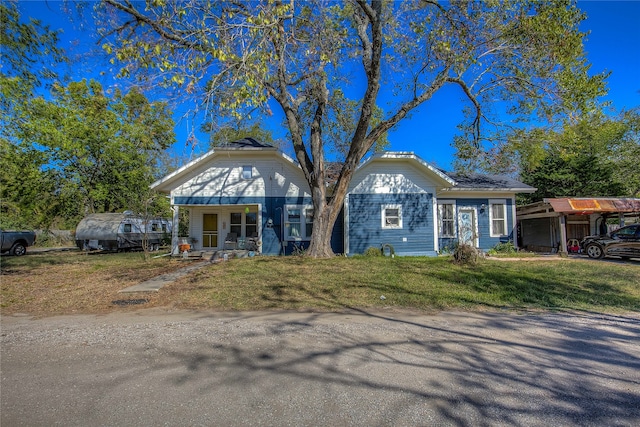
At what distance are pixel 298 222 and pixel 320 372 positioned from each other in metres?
12.7

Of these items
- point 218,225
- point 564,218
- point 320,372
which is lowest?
A: point 320,372

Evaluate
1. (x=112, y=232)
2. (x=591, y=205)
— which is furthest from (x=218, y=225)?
(x=591, y=205)

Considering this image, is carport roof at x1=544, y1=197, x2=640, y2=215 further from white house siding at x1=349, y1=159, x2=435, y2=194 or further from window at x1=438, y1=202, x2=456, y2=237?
white house siding at x1=349, y1=159, x2=435, y2=194

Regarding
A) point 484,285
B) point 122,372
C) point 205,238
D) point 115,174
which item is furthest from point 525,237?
point 115,174

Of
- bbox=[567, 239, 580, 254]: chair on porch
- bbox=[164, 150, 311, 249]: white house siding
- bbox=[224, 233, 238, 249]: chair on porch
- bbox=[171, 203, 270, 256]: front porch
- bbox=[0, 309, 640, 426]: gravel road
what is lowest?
bbox=[0, 309, 640, 426]: gravel road

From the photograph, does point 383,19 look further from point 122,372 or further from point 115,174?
point 115,174

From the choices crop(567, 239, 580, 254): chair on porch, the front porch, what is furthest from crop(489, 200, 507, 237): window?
the front porch

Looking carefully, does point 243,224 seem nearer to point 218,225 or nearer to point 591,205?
point 218,225

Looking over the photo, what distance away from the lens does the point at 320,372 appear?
364 cm

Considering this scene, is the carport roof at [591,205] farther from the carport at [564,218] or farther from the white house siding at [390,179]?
the white house siding at [390,179]

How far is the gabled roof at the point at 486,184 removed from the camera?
56.2ft

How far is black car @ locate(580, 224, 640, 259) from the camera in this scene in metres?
13.5

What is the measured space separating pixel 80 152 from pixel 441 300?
972 inches

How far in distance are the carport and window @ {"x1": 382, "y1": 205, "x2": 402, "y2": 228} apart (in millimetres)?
7015
